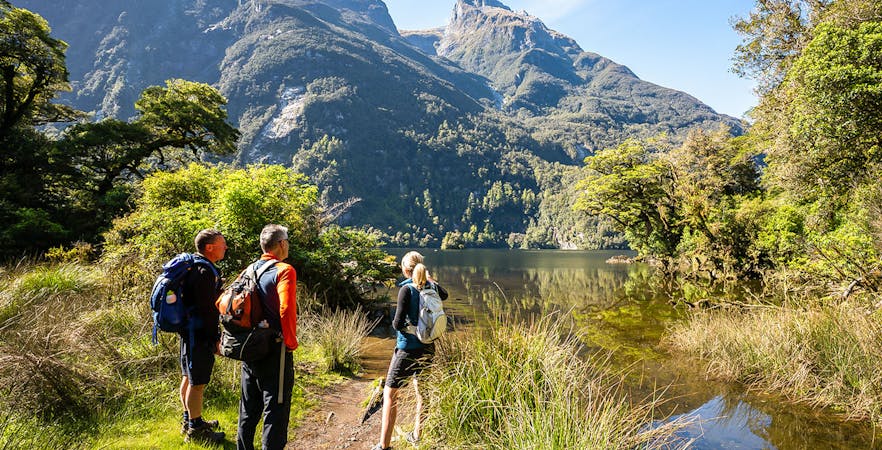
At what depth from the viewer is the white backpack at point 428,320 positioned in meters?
3.66

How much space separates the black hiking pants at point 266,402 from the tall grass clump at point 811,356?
22.0 ft

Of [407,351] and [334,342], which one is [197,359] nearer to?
[407,351]

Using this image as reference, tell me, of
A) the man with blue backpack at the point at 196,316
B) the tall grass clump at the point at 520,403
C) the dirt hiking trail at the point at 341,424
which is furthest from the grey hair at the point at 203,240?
the tall grass clump at the point at 520,403

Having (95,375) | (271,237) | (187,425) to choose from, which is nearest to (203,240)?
(271,237)

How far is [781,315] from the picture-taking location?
671 cm

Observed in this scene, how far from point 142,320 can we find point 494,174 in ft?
616

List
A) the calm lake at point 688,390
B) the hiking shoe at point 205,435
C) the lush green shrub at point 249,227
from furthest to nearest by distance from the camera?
the lush green shrub at point 249,227 → the calm lake at point 688,390 → the hiking shoe at point 205,435

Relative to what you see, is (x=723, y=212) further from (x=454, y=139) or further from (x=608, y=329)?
(x=454, y=139)

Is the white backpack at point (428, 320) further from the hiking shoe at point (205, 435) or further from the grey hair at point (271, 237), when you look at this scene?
the hiking shoe at point (205, 435)

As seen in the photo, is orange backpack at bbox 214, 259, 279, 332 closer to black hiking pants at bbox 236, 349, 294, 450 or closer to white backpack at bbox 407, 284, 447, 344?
black hiking pants at bbox 236, 349, 294, 450

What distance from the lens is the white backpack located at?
3658mm

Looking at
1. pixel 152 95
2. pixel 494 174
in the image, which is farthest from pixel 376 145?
pixel 152 95

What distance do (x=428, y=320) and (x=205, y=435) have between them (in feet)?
7.36

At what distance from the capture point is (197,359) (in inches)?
136
